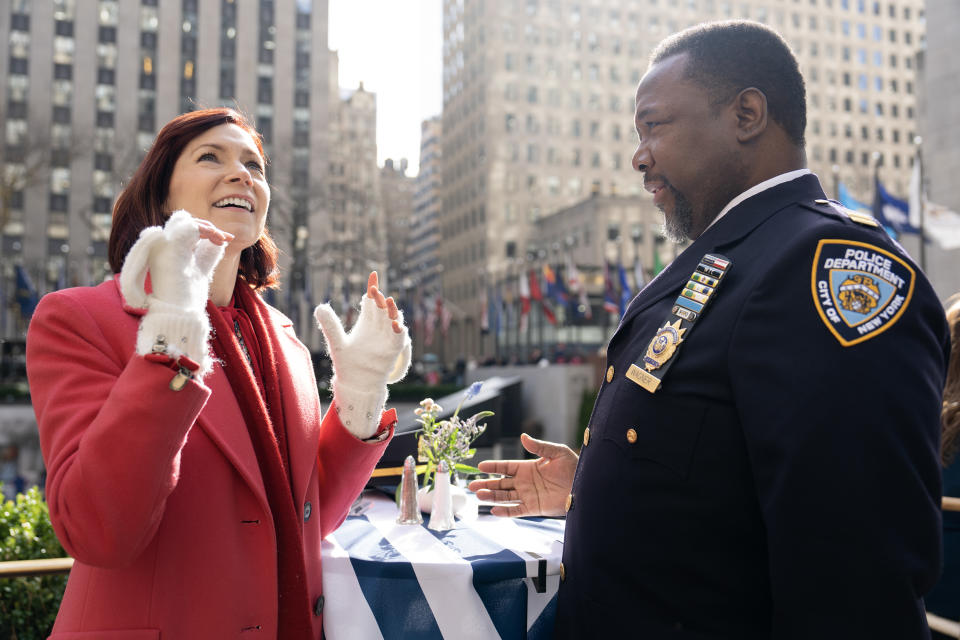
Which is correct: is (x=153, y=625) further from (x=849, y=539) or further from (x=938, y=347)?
(x=938, y=347)

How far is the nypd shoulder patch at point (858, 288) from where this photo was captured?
5.48 ft

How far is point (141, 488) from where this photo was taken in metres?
1.84

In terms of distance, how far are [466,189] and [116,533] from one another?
79120 mm

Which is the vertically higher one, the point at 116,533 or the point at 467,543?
the point at 116,533

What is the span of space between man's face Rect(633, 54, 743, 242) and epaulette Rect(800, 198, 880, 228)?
247 mm

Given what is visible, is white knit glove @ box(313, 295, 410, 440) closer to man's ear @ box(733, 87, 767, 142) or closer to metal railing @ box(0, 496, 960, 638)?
man's ear @ box(733, 87, 767, 142)

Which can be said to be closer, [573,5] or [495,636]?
[495,636]

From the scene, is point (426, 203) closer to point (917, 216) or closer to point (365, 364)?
point (917, 216)

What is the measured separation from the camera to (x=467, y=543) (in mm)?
3111

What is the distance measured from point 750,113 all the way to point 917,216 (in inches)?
751

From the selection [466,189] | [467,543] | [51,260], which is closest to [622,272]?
[467,543]

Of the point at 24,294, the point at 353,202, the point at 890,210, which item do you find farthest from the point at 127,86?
the point at 890,210

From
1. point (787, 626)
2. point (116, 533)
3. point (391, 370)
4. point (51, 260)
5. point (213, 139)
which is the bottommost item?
point (787, 626)

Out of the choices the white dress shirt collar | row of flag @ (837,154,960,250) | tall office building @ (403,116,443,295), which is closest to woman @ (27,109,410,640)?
the white dress shirt collar
